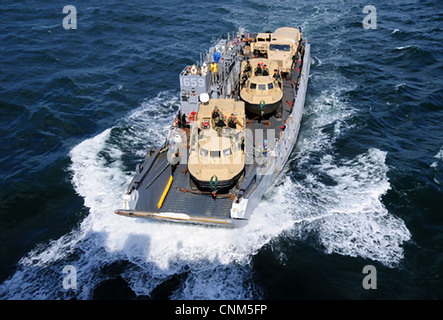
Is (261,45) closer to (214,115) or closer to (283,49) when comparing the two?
(283,49)

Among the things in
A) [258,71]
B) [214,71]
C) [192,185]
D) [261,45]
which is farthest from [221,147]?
[261,45]

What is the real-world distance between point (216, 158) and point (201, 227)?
3979mm

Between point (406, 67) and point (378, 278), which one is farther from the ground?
point (406, 67)

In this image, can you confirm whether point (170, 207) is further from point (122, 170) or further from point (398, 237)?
point (398, 237)

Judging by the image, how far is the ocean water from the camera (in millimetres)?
17688

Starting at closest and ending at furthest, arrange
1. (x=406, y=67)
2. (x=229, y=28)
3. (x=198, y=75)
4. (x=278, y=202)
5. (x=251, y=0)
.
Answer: (x=278, y=202) → (x=198, y=75) → (x=406, y=67) → (x=229, y=28) → (x=251, y=0)

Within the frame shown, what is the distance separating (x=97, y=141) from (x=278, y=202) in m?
15.6

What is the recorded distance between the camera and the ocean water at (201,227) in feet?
58.0

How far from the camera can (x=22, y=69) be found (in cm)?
3828

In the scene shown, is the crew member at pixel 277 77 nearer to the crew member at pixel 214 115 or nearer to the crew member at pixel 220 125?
the crew member at pixel 214 115

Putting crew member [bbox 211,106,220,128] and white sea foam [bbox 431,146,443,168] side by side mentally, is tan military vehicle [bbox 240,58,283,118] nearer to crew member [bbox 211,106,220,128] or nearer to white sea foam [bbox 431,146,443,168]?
crew member [bbox 211,106,220,128]

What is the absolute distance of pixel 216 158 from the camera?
20094 millimetres
